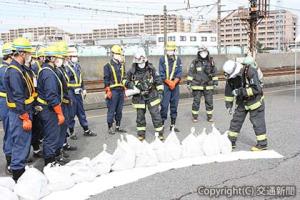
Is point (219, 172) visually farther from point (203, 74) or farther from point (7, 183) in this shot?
point (203, 74)

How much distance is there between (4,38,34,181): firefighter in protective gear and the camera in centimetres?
512

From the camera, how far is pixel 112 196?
482 centimetres

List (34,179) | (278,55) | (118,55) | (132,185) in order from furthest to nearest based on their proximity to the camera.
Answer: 1. (278,55)
2. (118,55)
3. (132,185)
4. (34,179)

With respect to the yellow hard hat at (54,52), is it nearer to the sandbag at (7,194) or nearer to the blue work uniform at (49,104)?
the blue work uniform at (49,104)

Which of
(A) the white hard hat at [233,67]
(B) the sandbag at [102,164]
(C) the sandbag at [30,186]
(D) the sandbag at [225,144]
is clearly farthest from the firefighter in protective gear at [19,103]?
(A) the white hard hat at [233,67]

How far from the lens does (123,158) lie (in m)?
5.66

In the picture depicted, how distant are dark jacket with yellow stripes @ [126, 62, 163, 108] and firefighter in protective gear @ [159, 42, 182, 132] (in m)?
0.98

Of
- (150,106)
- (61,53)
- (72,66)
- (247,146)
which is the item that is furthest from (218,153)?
(72,66)

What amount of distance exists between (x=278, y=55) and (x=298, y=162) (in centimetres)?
2718

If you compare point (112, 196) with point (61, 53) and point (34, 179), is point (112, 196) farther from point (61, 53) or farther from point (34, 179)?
point (61, 53)

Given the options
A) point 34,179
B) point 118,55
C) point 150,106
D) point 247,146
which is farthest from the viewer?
point 118,55

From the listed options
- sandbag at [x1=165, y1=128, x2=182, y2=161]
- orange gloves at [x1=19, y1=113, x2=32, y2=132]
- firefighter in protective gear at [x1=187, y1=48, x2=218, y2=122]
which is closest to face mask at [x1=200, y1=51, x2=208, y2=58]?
firefighter in protective gear at [x1=187, y1=48, x2=218, y2=122]

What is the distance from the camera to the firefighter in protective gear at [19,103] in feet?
16.8

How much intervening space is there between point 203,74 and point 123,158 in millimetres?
4486
